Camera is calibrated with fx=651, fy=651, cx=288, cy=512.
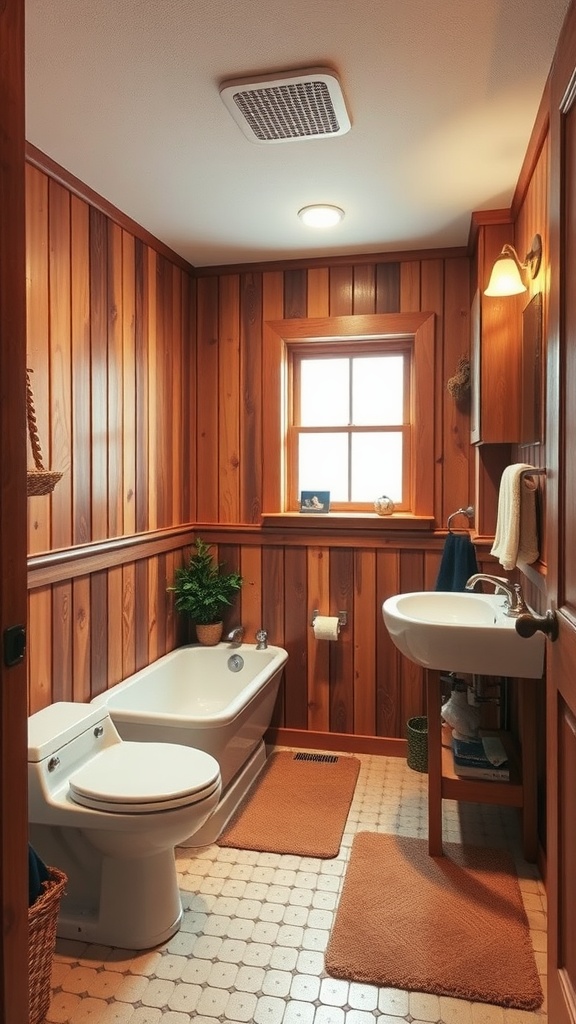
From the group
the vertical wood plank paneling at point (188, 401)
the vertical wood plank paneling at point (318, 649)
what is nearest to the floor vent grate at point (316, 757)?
the vertical wood plank paneling at point (318, 649)

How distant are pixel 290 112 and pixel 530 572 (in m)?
1.62

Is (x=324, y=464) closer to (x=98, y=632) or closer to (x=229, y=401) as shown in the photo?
(x=229, y=401)

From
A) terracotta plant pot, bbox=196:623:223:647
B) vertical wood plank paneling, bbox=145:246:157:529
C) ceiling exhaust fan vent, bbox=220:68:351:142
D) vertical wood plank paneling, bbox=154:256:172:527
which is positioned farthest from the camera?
terracotta plant pot, bbox=196:623:223:647

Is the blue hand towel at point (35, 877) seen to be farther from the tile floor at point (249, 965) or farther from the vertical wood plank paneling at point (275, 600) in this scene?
the vertical wood plank paneling at point (275, 600)

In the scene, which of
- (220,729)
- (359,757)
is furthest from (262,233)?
(359,757)

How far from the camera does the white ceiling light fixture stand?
262 centimetres

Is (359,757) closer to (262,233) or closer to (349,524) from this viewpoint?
(349,524)

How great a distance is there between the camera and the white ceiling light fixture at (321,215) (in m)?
2.62

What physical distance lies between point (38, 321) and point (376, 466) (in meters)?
1.79

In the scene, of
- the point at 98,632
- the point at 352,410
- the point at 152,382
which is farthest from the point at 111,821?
the point at 352,410

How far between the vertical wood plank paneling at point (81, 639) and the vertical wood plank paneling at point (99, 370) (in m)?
0.21

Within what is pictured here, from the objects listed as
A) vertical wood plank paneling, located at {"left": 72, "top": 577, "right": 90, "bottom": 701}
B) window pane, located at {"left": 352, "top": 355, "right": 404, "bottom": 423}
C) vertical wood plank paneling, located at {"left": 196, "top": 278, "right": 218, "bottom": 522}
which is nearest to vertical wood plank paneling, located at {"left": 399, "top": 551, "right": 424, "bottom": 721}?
window pane, located at {"left": 352, "top": 355, "right": 404, "bottom": 423}

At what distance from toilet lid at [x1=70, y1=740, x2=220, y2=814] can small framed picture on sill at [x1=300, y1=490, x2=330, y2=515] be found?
1500 millimetres

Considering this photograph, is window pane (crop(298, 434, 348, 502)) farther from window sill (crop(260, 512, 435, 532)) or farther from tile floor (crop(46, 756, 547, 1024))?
tile floor (crop(46, 756, 547, 1024))
